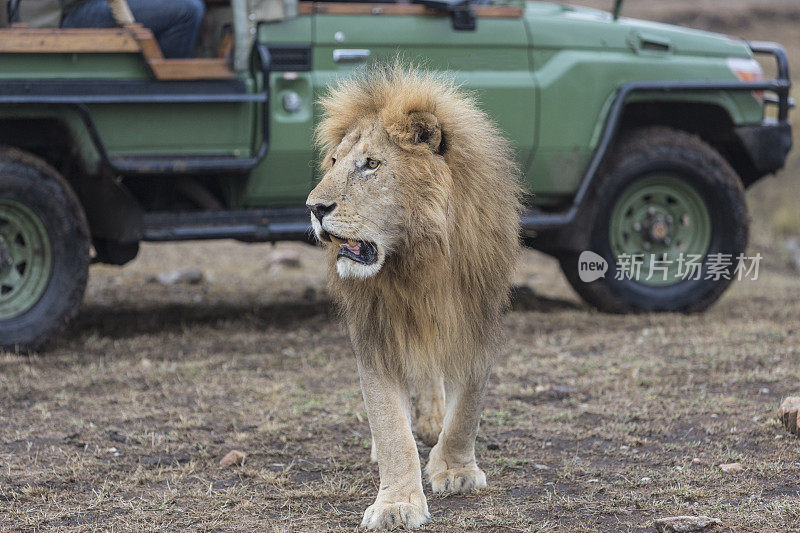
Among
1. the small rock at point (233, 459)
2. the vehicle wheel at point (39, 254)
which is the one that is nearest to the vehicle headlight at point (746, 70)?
the vehicle wheel at point (39, 254)

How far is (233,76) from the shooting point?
252 inches

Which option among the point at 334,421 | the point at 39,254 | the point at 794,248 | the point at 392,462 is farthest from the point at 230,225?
the point at 794,248

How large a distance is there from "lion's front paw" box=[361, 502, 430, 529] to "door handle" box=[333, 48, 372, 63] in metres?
3.57

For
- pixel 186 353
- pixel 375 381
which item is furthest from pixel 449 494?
pixel 186 353

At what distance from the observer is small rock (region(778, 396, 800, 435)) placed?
462 centimetres

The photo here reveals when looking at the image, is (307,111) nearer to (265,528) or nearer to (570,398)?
(570,398)

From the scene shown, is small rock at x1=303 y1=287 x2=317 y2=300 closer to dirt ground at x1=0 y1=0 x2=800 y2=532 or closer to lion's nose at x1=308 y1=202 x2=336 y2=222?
dirt ground at x1=0 y1=0 x2=800 y2=532

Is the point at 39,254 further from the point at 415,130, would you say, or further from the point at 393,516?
the point at 393,516

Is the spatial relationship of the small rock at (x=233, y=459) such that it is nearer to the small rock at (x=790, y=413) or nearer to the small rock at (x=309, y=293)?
the small rock at (x=790, y=413)

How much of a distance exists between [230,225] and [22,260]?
1209 millimetres

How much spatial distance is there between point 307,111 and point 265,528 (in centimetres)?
335

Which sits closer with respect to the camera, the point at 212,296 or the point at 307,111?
the point at 307,111

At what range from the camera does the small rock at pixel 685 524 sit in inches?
136

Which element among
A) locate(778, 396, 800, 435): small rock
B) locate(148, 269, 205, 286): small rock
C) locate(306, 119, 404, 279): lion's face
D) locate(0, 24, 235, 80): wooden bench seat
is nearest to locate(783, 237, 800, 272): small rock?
locate(148, 269, 205, 286): small rock
